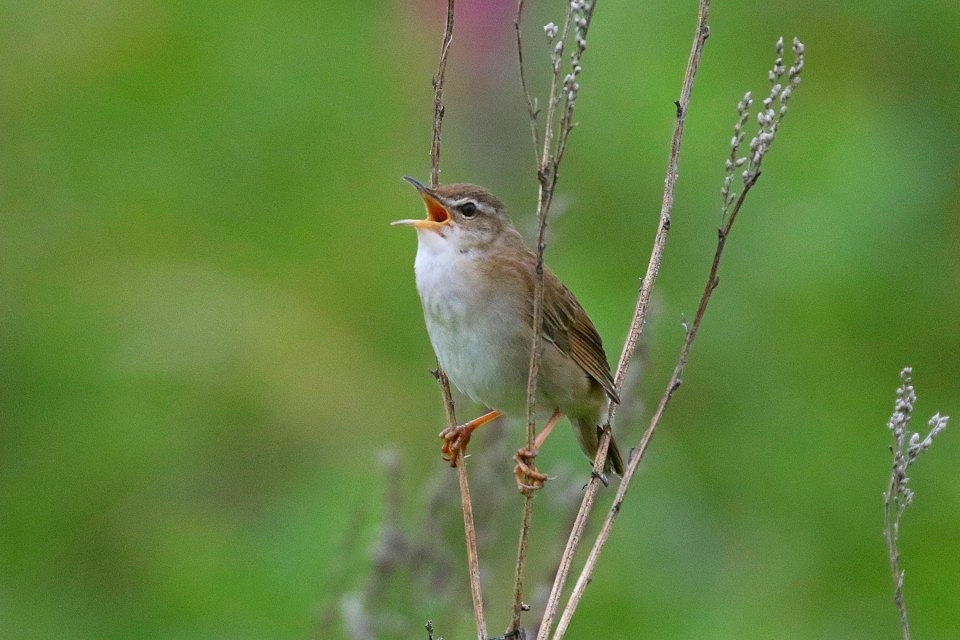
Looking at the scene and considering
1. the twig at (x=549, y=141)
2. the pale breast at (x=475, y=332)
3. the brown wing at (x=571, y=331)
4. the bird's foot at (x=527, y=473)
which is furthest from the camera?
the brown wing at (x=571, y=331)

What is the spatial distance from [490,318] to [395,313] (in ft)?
7.78

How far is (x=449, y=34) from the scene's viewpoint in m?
3.43

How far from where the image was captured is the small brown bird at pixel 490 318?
426 centimetres

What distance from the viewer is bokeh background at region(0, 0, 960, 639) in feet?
15.8

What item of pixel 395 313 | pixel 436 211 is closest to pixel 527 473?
pixel 436 211

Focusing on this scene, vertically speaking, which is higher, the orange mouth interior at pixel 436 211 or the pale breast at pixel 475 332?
the orange mouth interior at pixel 436 211

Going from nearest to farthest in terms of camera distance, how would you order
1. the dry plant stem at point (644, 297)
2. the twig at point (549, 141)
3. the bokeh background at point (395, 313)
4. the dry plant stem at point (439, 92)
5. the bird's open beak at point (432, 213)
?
the twig at point (549, 141), the dry plant stem at point (644, 297), the dry plant stem at point (439, 92), the bird's open beak at point (432, 213), the bokeh background at point (395, 313)

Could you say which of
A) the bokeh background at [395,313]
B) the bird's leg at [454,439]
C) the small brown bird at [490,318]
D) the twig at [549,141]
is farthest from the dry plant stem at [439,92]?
the bokeh background at [395,313]

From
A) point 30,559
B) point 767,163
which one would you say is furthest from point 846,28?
point 30,559

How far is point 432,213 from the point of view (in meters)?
4.42

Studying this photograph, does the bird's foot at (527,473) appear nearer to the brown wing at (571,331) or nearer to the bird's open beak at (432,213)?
the brown wing at (571,331)

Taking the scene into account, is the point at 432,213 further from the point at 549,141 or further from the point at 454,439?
the point at 549,141

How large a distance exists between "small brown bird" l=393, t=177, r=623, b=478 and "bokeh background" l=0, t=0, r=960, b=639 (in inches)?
11.3

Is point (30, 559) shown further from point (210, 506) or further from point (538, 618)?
point (538, 618)
